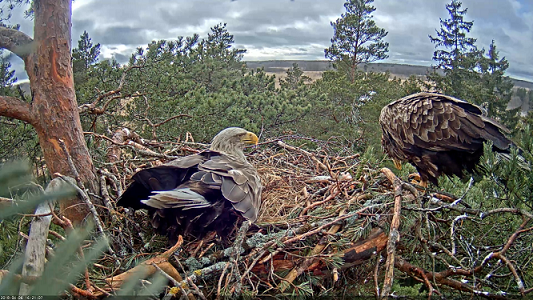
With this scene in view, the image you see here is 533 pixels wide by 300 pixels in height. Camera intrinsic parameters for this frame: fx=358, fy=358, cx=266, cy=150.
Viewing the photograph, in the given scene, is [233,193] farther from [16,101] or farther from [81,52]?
[81,52]

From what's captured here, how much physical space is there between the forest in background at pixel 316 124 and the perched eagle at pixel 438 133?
0.29 metres

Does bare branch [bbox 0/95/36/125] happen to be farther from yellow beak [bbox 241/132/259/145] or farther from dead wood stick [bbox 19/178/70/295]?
yellow beak [bbox 241/132/259/145]

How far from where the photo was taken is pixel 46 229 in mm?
Result: 1429

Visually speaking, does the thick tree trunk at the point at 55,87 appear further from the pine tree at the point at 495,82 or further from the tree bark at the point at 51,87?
the pine tree at the point at 495,82

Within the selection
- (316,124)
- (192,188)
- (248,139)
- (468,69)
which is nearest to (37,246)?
(192,188)

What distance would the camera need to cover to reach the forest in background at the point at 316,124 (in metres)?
2.31

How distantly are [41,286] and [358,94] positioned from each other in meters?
13.9

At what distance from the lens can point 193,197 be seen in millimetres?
2484

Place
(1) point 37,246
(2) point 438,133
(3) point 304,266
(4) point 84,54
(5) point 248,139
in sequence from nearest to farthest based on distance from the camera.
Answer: (1) point 37,246 < (3) point 304,266 < (5) point 248,139 < (2) point 438,133 < (4) point 84,54

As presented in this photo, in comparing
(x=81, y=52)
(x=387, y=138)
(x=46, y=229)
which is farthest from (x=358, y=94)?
(x=46, y=229)

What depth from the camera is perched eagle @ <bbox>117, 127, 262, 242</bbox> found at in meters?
2.49

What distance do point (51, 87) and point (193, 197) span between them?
4.48 feet

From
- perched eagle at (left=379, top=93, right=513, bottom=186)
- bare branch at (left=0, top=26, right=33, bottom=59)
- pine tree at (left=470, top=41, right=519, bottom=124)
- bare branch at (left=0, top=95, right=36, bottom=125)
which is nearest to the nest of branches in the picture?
bare branch at (left=0, top=95, right=36, bottom=125)

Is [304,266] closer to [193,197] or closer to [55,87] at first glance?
[193,197]
